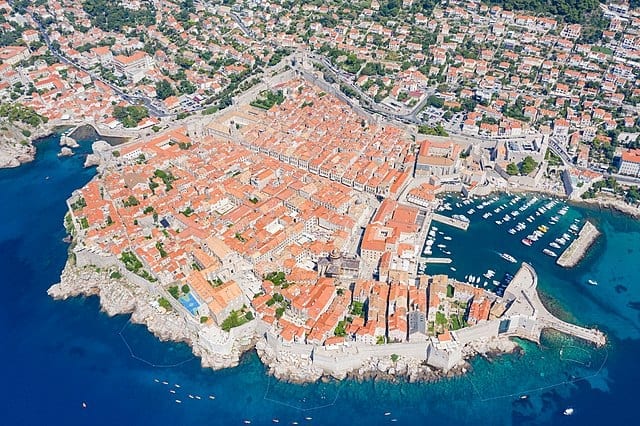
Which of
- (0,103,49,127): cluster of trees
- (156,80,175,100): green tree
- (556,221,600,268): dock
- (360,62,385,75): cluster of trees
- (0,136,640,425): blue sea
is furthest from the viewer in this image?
(360,62,385,75): cluster of trees

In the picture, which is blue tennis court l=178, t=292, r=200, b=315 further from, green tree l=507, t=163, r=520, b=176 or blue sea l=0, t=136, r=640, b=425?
green tree l=507, t=163, r=520, b=176

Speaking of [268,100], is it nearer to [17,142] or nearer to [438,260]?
[17,142]

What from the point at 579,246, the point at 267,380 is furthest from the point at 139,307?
the point at 579,246

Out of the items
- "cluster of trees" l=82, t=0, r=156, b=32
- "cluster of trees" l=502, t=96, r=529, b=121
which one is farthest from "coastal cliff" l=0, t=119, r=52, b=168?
"cluster of trees" l=502, t=96, r=529, b=121

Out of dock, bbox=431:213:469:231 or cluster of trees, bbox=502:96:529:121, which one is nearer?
dock, bbox=431:213:469:231

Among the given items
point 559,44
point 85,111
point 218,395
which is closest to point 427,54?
point 559,44

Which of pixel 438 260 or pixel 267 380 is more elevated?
pixel 438 260

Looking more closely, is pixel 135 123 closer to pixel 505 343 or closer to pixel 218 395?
pixel 218 395

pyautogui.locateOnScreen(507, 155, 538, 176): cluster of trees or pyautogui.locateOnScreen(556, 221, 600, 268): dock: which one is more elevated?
pyautogui.locateOnScreen(507, 155, 538, 176): cluster of trees
